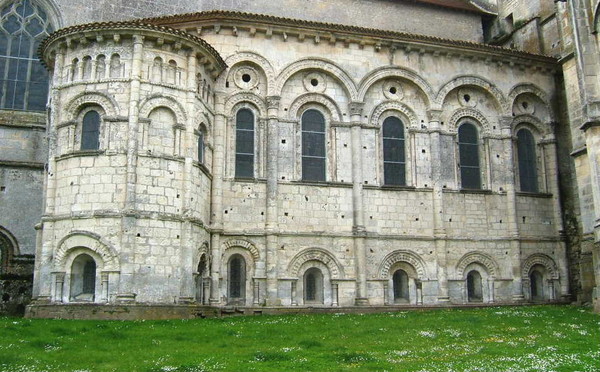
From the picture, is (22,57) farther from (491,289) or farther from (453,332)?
(491,289)

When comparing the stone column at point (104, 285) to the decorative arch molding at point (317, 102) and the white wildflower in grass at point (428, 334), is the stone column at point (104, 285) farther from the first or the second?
the white wildflower in grass at point (428, 334)

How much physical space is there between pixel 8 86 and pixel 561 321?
67.8 ft

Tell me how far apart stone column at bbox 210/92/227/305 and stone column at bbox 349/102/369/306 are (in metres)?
4.60

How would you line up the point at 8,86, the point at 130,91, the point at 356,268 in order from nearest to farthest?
the point at 130,91 → the point at 356,268 → the point at 8,86

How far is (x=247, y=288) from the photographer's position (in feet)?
71.8

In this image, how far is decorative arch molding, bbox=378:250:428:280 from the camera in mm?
23203

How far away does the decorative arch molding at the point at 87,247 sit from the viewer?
1869cm

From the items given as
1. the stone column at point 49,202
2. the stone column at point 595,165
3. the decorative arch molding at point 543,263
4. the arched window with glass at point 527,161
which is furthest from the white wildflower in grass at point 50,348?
the arched window with glass at point 527,161

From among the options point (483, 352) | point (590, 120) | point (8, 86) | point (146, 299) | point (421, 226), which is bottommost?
point (483, 352)

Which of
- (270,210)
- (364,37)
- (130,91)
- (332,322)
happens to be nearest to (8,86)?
(130,91)

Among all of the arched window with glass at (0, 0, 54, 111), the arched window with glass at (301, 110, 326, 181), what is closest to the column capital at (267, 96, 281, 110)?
the arched window with glass at (301, 110, 326, 181)

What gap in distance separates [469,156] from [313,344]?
533 inches

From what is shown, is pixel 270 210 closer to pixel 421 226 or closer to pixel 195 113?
pixel 195 113

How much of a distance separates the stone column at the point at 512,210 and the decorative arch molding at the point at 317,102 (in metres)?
6.64
